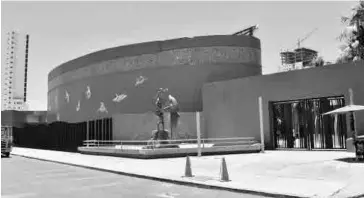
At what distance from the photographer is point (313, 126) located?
26.8m

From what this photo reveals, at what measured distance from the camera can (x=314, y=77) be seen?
26.2 metres

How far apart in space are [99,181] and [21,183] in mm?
2508

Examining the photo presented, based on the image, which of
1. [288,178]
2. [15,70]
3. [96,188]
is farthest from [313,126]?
[15,70]

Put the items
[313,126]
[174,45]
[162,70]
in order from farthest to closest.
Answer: [162,70] < [174,45] < [313,126]

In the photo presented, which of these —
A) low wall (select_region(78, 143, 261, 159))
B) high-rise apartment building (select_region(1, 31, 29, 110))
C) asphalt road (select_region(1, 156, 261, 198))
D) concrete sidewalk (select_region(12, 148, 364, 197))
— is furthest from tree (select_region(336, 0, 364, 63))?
high-rise apartment building (select_region(1, 31, 29, 110))

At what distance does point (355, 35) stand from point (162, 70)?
67.0 ft

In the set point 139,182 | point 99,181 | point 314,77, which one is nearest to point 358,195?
→ point 139,182

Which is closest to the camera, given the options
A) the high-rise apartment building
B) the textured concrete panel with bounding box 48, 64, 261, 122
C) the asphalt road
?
the asphalt road

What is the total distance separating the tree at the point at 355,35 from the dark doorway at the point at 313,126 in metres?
4.83

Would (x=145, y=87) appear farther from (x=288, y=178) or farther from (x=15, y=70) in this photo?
(x=15, y=70)

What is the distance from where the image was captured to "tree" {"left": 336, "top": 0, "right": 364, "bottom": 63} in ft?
92.5

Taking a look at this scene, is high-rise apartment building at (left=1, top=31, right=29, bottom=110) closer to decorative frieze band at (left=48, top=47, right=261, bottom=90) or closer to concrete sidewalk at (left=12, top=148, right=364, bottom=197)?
decorative frieze band at (left=48, top=47, right=261, bottom=90)

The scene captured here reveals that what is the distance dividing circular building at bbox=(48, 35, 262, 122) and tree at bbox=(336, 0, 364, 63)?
13.6 metres

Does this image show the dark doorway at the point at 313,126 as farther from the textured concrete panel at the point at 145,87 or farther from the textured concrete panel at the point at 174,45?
the textured concrete panel at the point at 174,45
